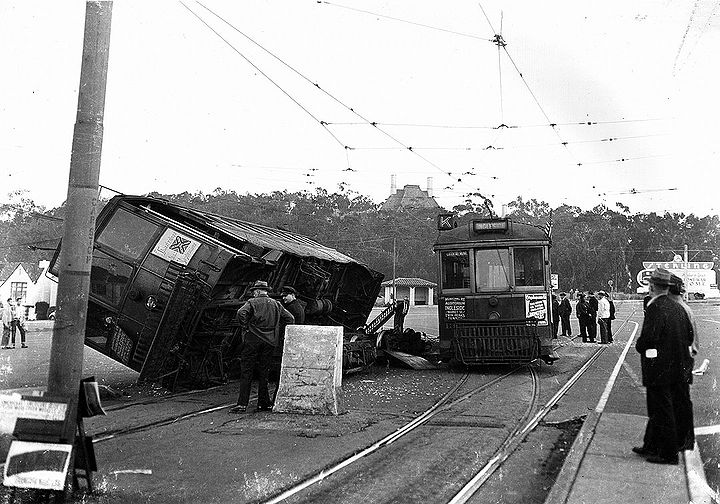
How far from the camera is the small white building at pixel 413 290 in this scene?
63.2 meters

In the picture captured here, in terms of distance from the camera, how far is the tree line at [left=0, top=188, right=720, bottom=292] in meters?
39.6

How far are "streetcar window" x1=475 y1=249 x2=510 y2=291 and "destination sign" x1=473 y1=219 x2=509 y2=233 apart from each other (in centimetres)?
45

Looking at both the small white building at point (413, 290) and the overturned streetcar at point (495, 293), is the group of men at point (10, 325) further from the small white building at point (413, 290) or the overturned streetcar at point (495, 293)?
the small white building at point (413, 290)

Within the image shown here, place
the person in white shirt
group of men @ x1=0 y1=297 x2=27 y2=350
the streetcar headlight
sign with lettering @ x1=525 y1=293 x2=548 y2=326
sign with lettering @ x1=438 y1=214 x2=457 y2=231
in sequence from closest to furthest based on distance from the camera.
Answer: the streetcar headlight
sign with lettering @ x1=525 y1=293 x2=548 y2=326
sign with lettering @ x1=438 y1=214 x2=457 y2=231
group of men @ x1=0 y1=297 x2=27 y2=350
the person in white shirt

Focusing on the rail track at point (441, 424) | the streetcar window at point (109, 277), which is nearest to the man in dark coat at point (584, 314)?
the rail track at point (441, 424)

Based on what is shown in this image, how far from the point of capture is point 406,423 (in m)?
8.28

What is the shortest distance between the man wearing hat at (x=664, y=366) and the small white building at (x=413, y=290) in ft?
180

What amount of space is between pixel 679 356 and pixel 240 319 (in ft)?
17.2

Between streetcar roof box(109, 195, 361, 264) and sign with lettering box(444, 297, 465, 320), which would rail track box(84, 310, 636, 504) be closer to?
sign with lettering box(444, 297, 465, 320)

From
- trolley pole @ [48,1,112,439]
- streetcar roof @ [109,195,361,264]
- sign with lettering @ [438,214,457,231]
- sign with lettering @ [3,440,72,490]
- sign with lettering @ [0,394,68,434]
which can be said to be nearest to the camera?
sign with lettering @ [3,440,72,490]

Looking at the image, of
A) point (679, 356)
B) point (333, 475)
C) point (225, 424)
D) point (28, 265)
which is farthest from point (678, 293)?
point (28, 265)

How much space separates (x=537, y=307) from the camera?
46.8 feet

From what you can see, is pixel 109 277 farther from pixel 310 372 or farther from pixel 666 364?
pixel 666 364

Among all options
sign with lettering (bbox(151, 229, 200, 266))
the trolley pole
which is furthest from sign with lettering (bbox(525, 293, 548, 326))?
the trolley pole
